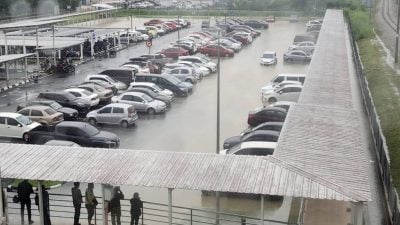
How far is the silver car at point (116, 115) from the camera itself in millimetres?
16953

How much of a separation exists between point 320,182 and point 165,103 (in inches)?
463

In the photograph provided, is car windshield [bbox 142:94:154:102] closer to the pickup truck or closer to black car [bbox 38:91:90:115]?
black car [bbox 38:91:90:115]

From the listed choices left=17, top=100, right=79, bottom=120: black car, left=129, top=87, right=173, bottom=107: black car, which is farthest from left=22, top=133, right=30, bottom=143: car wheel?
left=129, top=87, right=173, bottom=107: black car

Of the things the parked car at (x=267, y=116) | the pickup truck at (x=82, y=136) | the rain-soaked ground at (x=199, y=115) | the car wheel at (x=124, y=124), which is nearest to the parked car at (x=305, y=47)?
the rain-soaked ground at (x=199, y=115)

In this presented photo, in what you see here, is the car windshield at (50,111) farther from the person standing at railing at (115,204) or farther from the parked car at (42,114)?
the person standing at railing at (115,204)

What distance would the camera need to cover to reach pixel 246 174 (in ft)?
27.4

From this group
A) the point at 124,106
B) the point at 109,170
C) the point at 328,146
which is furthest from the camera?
the point at 124,106

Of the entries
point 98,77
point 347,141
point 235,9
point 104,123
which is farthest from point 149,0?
point 347,141

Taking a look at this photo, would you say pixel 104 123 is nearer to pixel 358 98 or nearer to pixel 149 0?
pixel 358 98

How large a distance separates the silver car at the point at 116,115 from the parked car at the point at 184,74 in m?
6.19

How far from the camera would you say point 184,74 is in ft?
77.1

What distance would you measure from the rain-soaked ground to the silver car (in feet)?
0.77

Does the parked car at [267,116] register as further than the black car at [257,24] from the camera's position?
No

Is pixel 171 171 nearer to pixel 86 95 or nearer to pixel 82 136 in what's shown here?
pixel 82 136
